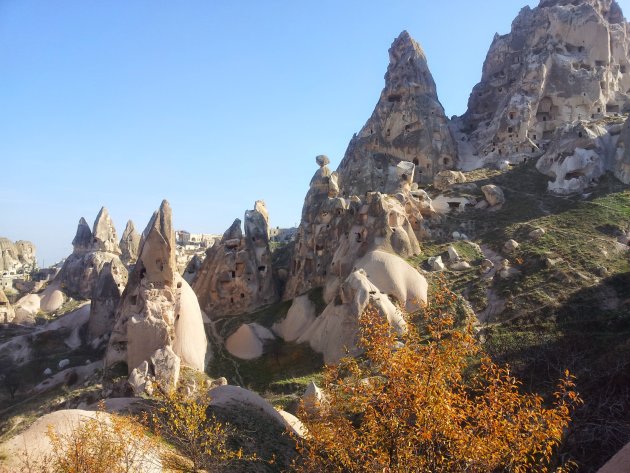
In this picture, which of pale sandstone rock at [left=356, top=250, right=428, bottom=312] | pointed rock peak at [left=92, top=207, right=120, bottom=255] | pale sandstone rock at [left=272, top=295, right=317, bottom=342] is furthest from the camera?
pointed rock peak at [left=92, top=207, right=120, bottom=255]

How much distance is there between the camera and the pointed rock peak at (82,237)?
4406 centimetres

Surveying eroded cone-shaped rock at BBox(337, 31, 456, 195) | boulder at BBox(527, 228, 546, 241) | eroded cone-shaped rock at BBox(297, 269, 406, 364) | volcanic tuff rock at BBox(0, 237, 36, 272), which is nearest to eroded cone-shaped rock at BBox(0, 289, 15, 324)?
volcanic tuff rock at BBox(0, 237, 36, 272)

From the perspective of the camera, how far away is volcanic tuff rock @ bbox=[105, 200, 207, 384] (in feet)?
72.0

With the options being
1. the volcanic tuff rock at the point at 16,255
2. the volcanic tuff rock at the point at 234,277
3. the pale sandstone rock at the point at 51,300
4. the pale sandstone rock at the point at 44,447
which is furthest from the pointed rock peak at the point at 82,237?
the pale sandstone rock at the point at 44,447

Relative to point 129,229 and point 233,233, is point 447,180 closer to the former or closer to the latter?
point 233,233

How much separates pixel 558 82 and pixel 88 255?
1834 inches

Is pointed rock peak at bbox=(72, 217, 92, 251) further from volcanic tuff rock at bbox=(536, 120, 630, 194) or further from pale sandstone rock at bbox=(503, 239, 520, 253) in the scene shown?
volcanic tuff rock at bbox=(536, 120, 630, 194)

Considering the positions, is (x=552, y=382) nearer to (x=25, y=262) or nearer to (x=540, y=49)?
(x=540, y=49)

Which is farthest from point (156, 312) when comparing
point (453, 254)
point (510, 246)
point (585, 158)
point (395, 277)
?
point (585, 158)

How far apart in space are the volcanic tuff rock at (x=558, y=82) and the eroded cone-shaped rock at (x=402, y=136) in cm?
362

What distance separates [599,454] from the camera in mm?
10719

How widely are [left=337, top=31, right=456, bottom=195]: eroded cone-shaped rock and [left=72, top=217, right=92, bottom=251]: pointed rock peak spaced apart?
2440cm

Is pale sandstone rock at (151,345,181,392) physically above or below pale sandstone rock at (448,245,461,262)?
below

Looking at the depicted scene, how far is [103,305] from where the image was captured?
3145cm
